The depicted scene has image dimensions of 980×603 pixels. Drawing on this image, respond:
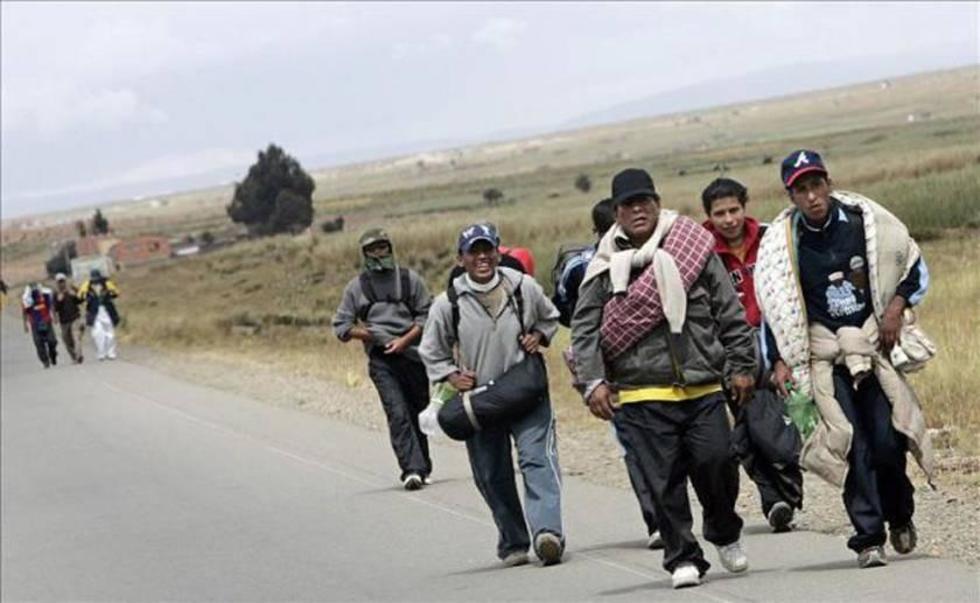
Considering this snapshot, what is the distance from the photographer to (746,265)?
32.9 feet

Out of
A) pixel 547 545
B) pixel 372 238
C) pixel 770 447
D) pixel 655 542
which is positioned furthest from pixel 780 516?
pixel 372 238

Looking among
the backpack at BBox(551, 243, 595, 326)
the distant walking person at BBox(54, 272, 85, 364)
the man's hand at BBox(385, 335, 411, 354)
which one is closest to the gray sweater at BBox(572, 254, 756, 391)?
the backpack at BBox(551, 243, 595, 326)

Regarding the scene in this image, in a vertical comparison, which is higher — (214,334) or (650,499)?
(650,499)

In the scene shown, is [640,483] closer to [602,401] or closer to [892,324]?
[602,401]

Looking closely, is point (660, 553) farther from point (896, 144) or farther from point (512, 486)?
point (896, 144)

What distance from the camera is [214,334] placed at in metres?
43.5

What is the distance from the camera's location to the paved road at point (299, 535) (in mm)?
9148

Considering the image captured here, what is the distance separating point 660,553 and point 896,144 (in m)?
90.7

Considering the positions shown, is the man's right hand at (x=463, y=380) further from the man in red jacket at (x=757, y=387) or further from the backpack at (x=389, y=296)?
the backpack at (x=389, y=296)

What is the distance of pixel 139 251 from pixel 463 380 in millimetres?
115310

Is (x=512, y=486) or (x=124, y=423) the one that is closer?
(x=512, y=486)

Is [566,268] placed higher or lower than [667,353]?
higher

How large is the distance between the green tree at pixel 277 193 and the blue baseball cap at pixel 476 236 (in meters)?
106

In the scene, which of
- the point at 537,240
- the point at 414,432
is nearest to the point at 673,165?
the point at 537,240
